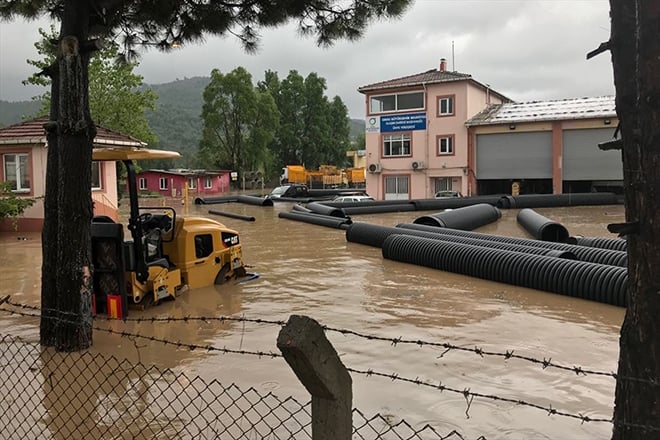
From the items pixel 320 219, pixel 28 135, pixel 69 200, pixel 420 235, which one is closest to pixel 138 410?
pixel 69 200

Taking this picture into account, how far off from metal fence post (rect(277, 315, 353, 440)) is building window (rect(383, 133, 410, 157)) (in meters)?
36.6

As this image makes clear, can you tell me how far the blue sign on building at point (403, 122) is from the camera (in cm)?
3750

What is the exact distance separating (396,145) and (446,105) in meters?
4.10

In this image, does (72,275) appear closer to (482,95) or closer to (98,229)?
(98,229)

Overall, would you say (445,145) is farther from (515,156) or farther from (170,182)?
(170,182)

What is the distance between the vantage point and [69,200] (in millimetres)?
6332

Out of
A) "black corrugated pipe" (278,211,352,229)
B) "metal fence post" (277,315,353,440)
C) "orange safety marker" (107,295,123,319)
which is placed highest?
"metal fence post" (277,315,353,440)

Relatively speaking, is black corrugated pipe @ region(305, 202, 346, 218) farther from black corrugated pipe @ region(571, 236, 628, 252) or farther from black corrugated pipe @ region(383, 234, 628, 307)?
black corrugated pipe @ region(571, 236, 628, 252)

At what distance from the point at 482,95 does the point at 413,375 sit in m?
35.1

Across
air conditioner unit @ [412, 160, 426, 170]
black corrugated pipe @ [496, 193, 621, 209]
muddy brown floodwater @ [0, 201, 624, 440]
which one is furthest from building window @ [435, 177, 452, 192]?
muddy brown floodwater @ [0, 201, 624, 440]

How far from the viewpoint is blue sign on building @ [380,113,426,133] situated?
123ft

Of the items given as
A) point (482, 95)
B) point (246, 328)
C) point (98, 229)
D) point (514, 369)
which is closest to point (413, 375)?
point (514, 369)

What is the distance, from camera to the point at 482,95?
38.3 meters

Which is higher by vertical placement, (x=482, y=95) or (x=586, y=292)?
(x=482, y=95)
